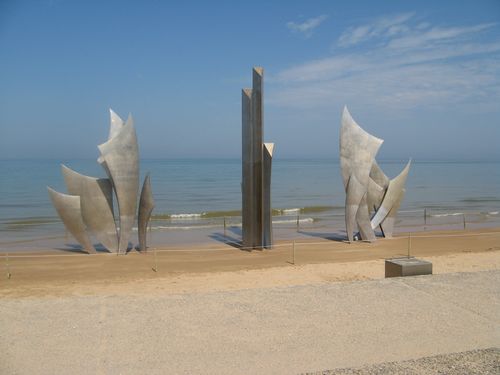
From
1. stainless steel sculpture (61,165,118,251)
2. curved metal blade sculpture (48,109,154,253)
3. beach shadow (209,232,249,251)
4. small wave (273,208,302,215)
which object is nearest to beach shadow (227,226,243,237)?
beach shadow (209,232,249,251)

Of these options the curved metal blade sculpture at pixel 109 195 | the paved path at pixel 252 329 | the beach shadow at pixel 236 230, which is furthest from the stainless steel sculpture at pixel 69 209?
the beach shadow at pixel 236 230

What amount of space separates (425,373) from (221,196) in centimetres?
2971

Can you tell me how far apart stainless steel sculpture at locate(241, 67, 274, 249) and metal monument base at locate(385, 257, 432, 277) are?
5057mm

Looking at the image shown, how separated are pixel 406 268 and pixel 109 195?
768cm

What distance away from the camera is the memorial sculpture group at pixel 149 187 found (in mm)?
12242

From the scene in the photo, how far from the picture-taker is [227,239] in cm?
1620

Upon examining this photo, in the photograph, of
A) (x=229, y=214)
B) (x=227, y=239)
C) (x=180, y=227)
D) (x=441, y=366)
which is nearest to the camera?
(x=441, y=366)

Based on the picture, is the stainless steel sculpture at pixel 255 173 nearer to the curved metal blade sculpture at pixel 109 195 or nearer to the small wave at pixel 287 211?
the curved metal blade sculpture at pixel 109 195

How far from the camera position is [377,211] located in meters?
15.4

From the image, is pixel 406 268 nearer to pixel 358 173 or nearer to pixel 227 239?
pixel 358 173

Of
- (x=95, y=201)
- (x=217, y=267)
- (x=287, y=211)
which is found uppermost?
(x=95, y=201)

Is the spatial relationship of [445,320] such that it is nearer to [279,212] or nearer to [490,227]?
[490,227]

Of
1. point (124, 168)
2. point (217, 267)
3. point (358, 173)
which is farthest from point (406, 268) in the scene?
point (124, 168)

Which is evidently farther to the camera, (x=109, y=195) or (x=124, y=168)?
(x=109, y=195)
